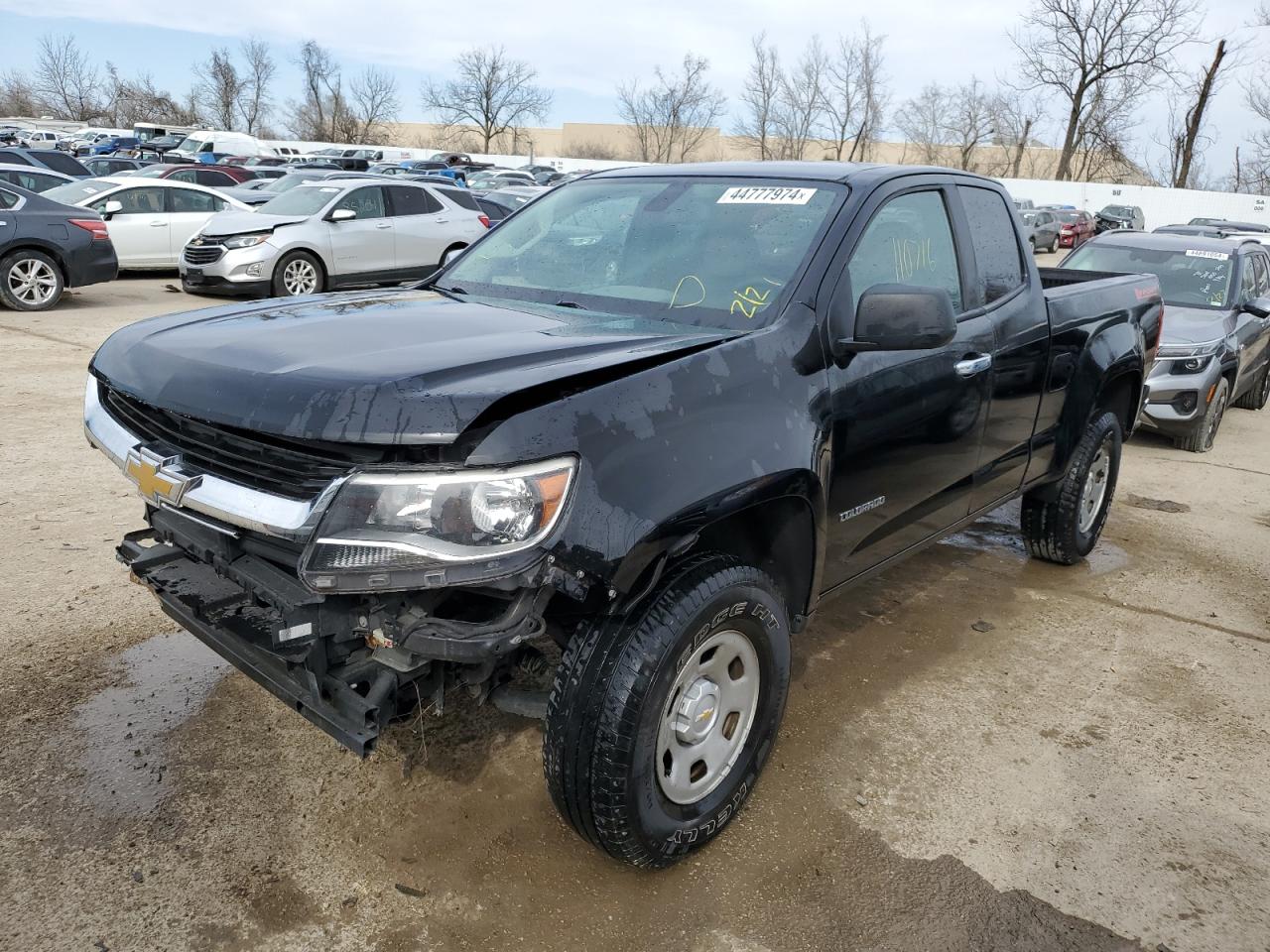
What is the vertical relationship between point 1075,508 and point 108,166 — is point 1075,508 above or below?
below

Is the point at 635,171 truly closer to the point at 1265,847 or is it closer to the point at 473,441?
the point at 473,441

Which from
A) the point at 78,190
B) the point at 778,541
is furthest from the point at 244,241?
the point at 778,541

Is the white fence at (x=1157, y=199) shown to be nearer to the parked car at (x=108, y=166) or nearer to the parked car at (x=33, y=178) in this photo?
the parked car at (x=108, y=166)

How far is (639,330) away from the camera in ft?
9.15

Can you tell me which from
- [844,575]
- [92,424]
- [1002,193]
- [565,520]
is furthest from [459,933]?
[1002,193]

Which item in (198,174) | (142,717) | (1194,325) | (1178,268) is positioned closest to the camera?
(142,717)

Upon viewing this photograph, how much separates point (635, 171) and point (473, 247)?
2.39 feet

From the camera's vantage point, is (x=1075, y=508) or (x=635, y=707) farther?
(x=1075, y=508)

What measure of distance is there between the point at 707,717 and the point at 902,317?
127 cm

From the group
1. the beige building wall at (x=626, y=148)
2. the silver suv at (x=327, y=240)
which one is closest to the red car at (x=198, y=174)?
the silver suv at (x=327, y=240)

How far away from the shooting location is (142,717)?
3.28 m

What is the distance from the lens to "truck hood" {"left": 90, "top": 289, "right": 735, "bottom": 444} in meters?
2.07

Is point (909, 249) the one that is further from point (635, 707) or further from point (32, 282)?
point (32, 282)

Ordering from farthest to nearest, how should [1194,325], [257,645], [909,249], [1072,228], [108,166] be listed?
[1072,228]
[108,166]
[1194,325]
[909,249]
[257,645]
